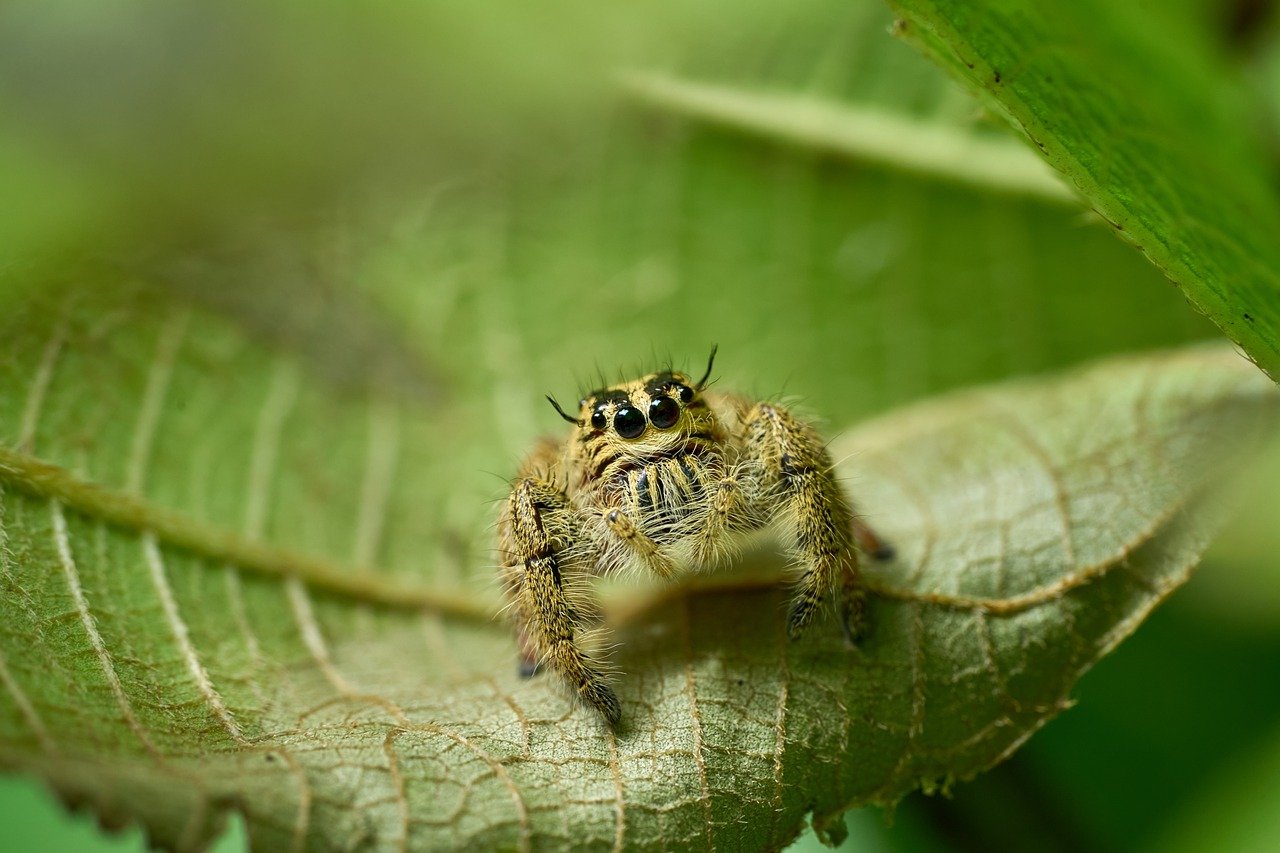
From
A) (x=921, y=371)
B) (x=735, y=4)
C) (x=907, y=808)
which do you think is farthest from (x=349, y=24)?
(x=907, y=808)

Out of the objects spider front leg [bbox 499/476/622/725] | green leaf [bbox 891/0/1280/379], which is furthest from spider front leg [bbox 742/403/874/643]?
green leaf [bbox 891/0/1280/379]

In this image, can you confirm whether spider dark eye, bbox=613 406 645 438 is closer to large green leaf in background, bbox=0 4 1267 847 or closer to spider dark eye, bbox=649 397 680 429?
spider dark eye, bbox=649 397 680 429

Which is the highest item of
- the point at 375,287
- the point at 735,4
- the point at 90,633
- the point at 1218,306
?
the point at 735,4

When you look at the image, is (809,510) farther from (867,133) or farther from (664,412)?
(867,133)

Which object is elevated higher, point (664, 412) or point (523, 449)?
point (523, 449)

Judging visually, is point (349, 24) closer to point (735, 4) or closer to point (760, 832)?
point (735, 4)

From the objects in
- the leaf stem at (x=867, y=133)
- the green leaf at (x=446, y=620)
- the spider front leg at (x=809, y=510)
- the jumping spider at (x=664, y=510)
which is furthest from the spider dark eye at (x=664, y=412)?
the leaf stem at (x=867, y=133)

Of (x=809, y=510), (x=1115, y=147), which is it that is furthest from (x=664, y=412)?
(x=1115, y=147)
